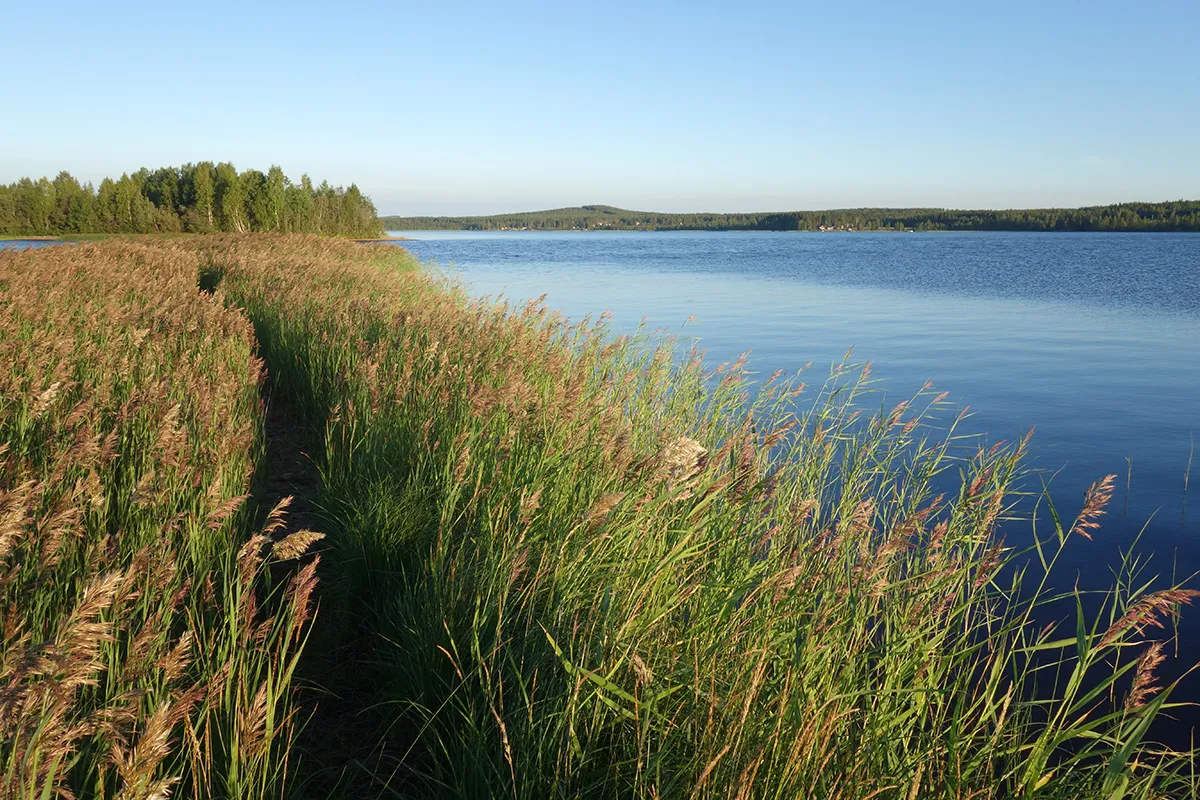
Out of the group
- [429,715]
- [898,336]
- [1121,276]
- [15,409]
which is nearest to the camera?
[429,715]

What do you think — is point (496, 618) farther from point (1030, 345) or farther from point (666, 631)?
point (1030, 345)

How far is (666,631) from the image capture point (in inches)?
109

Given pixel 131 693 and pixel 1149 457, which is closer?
pixel 131 693

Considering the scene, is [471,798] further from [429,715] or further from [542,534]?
[542,534]

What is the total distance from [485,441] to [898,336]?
16.4 m

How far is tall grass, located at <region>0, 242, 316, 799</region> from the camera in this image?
1.58 metres

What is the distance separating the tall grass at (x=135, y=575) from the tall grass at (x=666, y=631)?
1.79 ft

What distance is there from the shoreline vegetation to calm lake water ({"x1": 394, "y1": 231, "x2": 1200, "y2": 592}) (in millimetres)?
2363

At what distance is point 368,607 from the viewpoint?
3.69 m

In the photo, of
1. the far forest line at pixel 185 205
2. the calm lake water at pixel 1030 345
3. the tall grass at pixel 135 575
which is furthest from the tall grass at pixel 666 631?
the far forest line at pixel 185 205

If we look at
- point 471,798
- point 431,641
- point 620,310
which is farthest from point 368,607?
point 620,310

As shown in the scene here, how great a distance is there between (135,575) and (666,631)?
172 centimetres

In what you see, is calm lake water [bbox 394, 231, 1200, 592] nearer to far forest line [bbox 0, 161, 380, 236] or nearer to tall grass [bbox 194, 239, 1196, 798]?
tall grass [bbox 194, 239, 1196, 798]

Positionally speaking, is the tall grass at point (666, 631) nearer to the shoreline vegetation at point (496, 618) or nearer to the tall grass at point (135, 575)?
the shoreline vegetation at point (496, 618)
